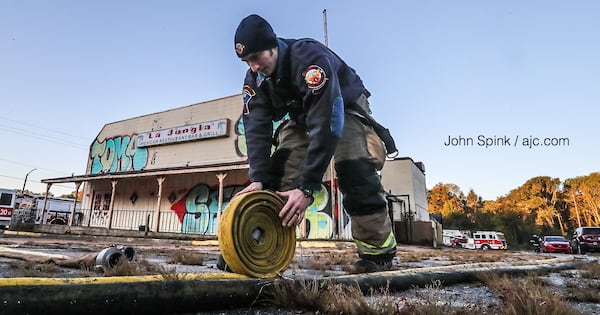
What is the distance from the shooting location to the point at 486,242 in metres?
26.3

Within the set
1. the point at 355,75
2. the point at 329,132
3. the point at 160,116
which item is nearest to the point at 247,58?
the point at 329,132

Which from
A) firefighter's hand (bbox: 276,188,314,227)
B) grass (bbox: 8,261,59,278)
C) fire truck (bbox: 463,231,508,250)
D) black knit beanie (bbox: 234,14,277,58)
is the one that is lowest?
fire truck (bbox: 463,231,508,250)

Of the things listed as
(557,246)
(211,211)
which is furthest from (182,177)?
(557,246)

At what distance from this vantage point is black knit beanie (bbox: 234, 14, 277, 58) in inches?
69.2

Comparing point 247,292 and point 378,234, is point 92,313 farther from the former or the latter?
point 378,234

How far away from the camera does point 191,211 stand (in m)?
15.5

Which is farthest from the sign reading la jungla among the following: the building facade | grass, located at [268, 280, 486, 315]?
grass, located at [268, 280, 486, 315]

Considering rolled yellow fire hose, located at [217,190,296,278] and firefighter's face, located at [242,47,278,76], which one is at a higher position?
firefighter's face, located at [242,47,278,76]

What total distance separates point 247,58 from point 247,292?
1.18 metres

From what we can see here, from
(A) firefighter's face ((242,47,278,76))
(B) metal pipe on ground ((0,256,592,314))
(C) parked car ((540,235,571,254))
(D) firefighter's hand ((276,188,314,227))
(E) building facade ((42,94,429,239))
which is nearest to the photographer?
(B) metal pipe on ground ((0,256,592,314))

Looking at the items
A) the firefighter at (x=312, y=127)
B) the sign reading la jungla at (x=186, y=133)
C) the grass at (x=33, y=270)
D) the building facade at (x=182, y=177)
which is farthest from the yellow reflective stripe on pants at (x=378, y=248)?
the sign reading la jungla at (x=186, y=133)

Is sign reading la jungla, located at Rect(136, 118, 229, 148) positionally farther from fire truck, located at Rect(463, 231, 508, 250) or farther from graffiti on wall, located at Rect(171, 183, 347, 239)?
fire truck, located at Rect(463, 231, 508, 250)

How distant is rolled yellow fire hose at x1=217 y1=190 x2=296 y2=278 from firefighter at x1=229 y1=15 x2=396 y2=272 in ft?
0.41

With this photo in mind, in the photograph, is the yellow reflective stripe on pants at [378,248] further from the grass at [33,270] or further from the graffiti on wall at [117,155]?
the graffiti on wall at [117,155]
